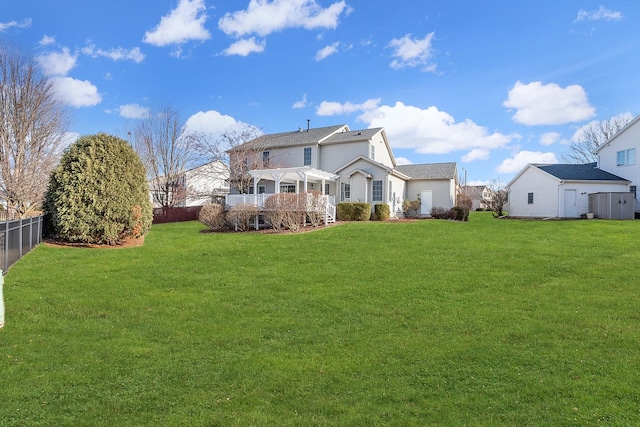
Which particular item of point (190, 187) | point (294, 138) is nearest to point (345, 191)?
point (294, 138)

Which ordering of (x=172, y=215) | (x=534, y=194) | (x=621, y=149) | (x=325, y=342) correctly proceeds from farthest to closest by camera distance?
(x=172, y=215) < (x=534, y=194) < (x=621, y=149) < (x=325, y=342)

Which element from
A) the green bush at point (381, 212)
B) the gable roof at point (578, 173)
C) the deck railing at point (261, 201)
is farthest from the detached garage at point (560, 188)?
the deck railing at point (261, 201)

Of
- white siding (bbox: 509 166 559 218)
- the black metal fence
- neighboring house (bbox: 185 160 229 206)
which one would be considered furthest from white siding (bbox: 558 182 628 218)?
the black metal fence

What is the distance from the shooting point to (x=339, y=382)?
3918 millimetres

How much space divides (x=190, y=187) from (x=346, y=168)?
16993 millimetres

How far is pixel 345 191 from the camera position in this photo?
81.2ft

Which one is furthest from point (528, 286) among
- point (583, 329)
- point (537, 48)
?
point (537, 48)

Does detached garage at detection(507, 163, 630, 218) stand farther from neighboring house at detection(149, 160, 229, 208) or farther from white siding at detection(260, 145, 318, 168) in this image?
neighboring house at detection(149, 160, 229, 208)

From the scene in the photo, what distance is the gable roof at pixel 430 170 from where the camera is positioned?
28891 mm

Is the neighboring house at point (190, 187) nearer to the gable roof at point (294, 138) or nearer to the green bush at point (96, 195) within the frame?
the gable roof at point (294, 138)

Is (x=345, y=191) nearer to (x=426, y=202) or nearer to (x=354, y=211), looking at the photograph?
(x=354, y=211)

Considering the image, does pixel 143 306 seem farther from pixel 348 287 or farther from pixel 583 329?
pixel 583 329

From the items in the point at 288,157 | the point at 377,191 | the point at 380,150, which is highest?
the point at 380,150

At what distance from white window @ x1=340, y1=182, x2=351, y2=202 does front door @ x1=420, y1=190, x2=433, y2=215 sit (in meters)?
7.43
